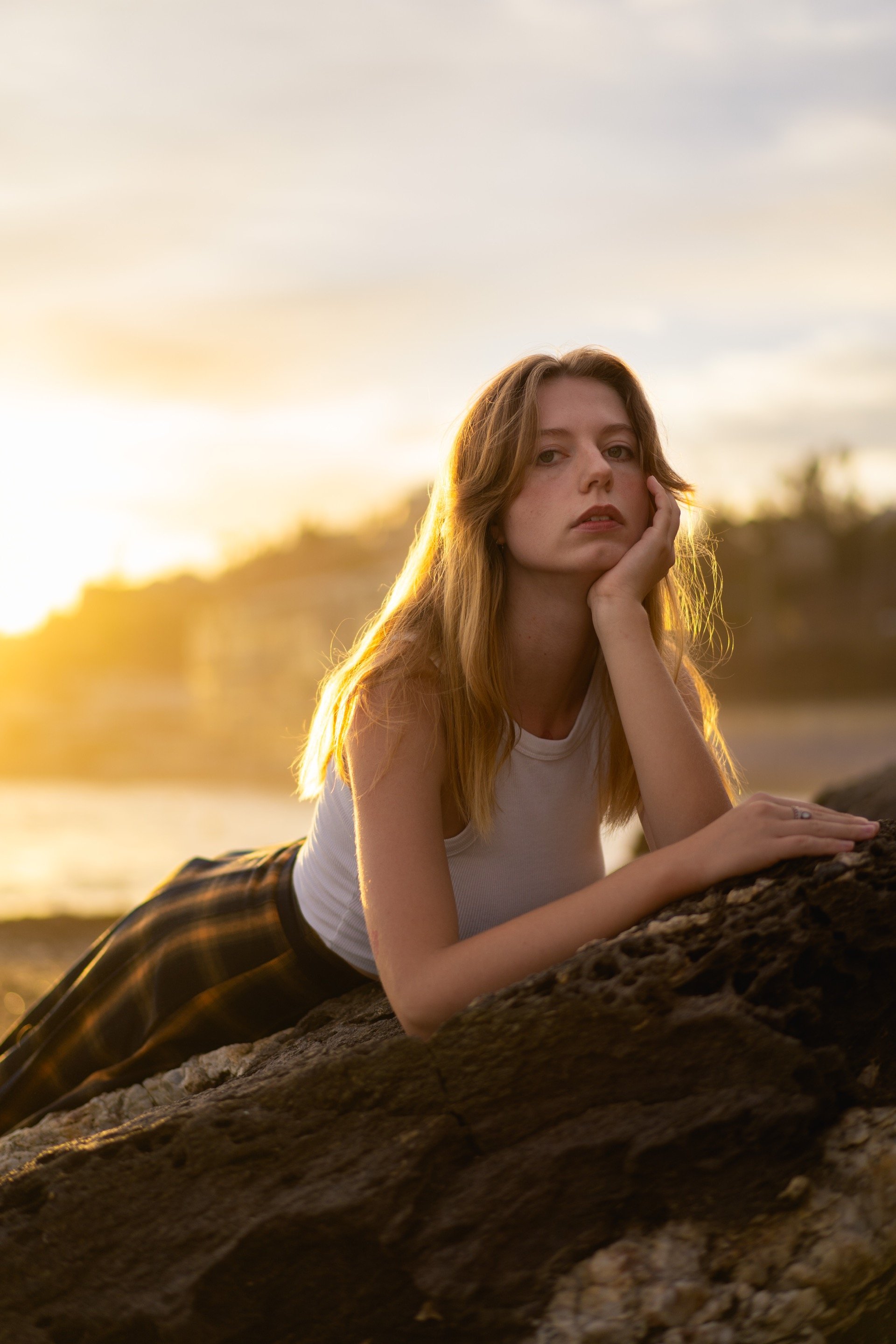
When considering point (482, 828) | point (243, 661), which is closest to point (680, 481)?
point (482, 828)

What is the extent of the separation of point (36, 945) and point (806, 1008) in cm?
653

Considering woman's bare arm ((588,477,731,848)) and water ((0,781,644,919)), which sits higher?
water ((0,781,644,919))

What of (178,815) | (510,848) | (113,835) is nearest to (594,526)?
(510,848)

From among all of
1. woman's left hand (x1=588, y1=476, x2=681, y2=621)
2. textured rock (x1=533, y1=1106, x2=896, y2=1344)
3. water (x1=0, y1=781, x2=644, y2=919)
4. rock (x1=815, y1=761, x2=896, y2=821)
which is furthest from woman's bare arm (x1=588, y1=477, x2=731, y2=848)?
rock (x1=815, y1=761, x2=896, y2=821)

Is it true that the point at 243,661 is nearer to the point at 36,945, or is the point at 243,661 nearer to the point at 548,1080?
the point at 36,945

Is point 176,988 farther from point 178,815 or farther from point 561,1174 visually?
point 178,815

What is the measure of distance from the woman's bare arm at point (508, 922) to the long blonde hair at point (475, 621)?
25cm

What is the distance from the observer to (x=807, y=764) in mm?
24016

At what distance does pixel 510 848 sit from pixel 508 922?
486 mm

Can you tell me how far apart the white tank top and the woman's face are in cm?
36

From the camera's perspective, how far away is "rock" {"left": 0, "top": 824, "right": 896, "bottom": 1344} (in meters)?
1.51

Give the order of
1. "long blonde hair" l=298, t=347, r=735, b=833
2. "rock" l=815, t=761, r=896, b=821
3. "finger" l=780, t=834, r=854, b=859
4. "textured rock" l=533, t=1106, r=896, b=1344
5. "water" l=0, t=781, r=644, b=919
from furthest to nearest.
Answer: "water" l=0, t=781, r=644, b=919, "rock" l=815, t=761, r=896, b=821, "long blonde hair" l=298, t=347, r=735, b=833, "finger" l=780, t=834, r=854, b=859, "textured rock" l=533, t=1106, r=896, b=1344

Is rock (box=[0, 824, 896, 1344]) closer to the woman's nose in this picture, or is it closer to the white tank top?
the white tank top

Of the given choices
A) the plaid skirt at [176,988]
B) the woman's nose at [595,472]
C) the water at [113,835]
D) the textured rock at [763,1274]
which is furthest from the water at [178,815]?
the textured rock at [763,1274]
